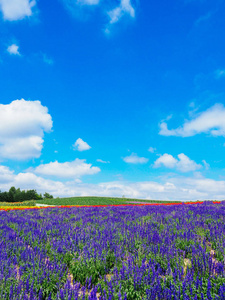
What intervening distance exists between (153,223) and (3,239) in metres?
4.30

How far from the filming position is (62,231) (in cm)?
556

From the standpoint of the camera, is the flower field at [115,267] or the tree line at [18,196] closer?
the flower field at [115,267]

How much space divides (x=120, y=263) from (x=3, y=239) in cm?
317

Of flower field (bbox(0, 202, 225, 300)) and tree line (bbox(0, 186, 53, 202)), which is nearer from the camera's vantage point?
flower field (bbox(0, 202, 225, 300))

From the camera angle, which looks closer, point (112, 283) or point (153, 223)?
point (112, 283)

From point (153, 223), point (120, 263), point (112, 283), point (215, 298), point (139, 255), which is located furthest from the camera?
point (153, 223)

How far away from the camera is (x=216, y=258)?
3.88 meters

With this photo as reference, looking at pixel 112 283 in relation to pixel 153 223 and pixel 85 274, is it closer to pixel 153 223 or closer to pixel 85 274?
pixel 85 274

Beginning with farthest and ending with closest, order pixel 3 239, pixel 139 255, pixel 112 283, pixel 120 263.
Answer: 1. pixel 3 239
2. pixel 139 255
3. pixel 120 263
4. pixel 112 283

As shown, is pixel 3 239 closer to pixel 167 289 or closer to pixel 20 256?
pixel 20 256

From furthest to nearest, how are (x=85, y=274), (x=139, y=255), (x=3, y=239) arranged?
(x=3, y=239) < (x=139, y=255) < (x=85, y=274)

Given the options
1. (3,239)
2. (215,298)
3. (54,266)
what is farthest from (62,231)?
(215,298)

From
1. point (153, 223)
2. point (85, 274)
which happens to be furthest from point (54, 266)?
point (153, 223)

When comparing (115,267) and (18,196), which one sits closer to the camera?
(115,267)
